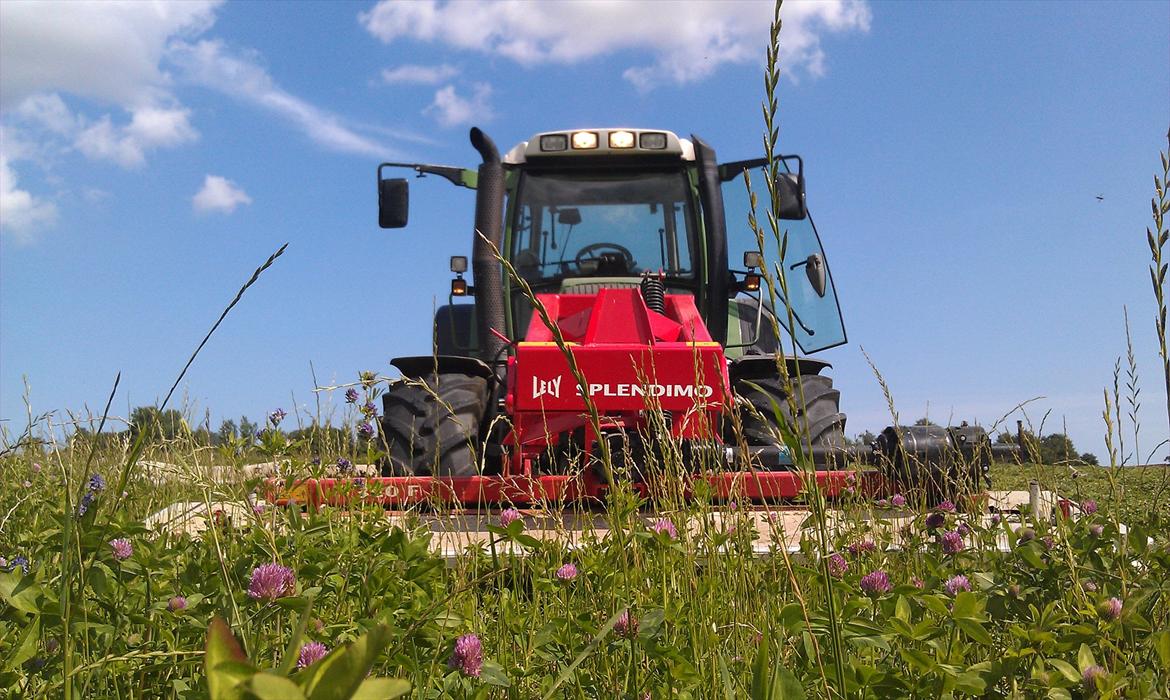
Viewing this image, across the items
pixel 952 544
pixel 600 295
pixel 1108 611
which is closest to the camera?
pixel 1108 611

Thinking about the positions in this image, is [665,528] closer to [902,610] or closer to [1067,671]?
[902,610]

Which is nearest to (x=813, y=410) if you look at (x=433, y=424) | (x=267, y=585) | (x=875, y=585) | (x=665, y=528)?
(x=433, y=424)

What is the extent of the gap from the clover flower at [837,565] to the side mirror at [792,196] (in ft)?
11.9

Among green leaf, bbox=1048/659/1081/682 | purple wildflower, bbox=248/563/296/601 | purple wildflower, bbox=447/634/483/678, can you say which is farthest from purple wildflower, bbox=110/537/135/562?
green leaf, bbox=1048/659/1081/682

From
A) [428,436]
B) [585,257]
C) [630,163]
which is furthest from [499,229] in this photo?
[428,436]

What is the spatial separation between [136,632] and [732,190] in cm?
530

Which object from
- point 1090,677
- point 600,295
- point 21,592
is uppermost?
point 600,295

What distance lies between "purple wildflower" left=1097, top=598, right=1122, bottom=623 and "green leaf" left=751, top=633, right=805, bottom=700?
0.80m

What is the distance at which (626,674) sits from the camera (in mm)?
1691

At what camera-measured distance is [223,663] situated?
48cm

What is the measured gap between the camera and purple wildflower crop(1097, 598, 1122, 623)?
1510 mm

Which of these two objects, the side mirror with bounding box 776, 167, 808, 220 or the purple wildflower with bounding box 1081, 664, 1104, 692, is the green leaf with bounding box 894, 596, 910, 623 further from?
the side mirror with bounding box 776, 167, 808, 220

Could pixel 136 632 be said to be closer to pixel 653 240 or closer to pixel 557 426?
pixel 557 426

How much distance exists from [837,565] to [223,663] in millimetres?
1776
